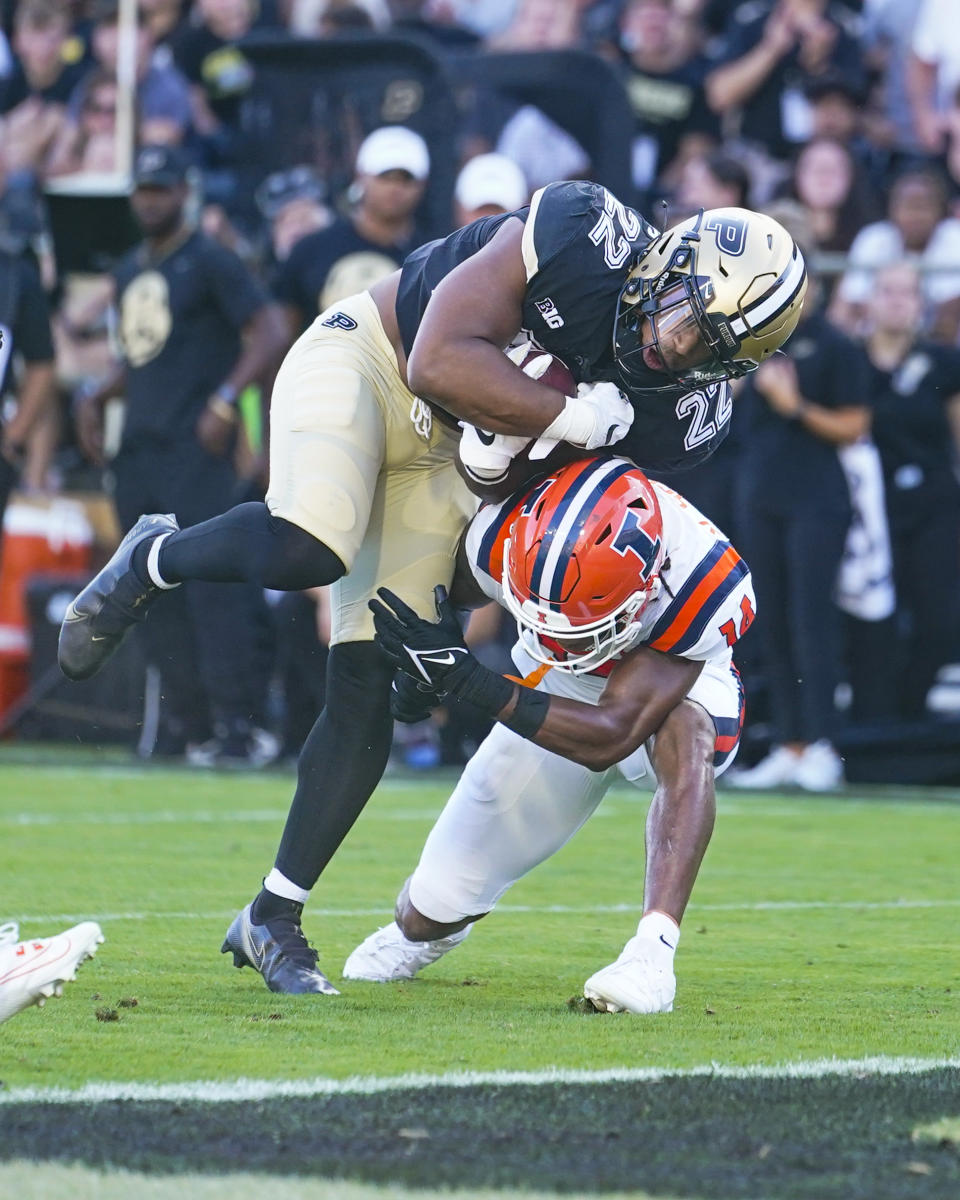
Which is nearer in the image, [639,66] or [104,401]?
[104,401]

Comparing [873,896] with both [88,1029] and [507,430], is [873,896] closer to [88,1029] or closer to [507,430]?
[507,430]

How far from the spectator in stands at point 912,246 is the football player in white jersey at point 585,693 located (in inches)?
228

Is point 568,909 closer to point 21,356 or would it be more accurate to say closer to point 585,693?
point 585,693

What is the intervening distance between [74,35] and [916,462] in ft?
21.8

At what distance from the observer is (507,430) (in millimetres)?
3945

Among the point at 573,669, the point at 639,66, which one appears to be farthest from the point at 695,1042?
the point at 639,66

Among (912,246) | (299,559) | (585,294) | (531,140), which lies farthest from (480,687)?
(531,140)

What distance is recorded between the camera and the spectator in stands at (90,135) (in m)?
12.1

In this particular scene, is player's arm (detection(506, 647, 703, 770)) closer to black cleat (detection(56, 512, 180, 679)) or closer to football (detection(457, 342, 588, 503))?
football (detection(457, 342, 588, 503))

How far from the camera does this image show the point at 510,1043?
3408mm

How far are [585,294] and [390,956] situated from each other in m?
1.32

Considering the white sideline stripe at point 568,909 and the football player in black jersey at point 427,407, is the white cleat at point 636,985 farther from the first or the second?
the white sideline stripe at point 568,909

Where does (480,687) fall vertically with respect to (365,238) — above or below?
above

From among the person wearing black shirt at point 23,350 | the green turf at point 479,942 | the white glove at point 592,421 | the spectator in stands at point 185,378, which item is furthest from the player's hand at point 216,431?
the white glove at point 592,421
